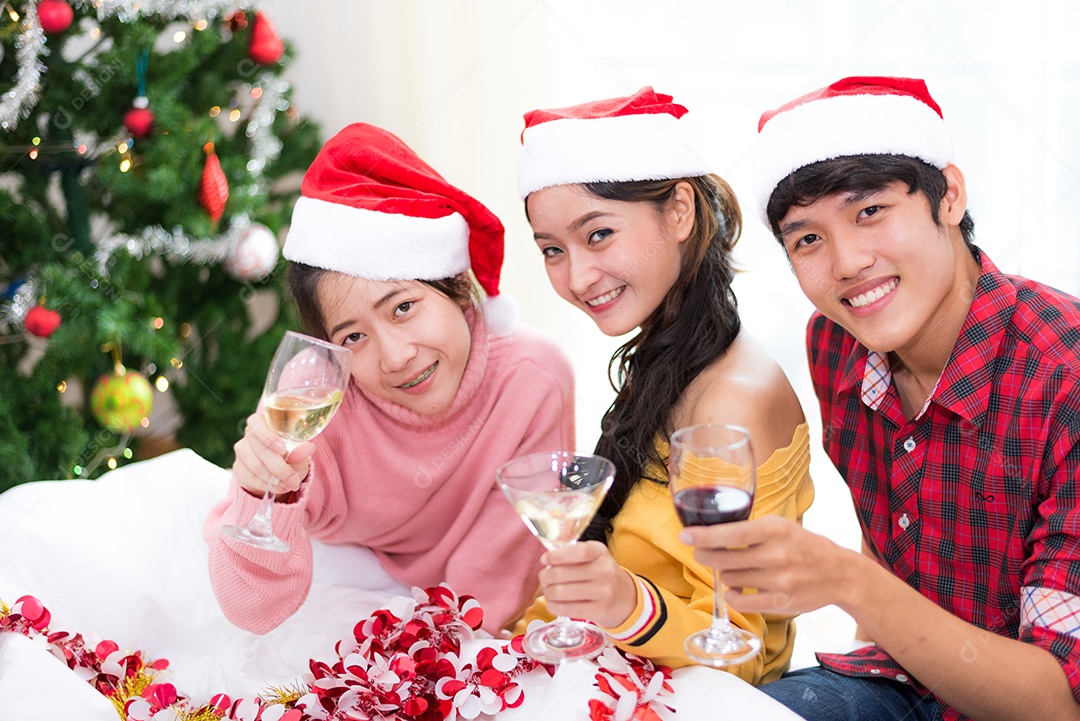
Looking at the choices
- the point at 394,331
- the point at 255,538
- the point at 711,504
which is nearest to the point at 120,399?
the point at 394,331

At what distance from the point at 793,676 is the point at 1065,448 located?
0.55 metres

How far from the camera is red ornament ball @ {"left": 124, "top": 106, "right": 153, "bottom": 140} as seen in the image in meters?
2.84

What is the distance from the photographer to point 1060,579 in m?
1.33

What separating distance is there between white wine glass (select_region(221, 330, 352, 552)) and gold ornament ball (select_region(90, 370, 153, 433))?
1.59m

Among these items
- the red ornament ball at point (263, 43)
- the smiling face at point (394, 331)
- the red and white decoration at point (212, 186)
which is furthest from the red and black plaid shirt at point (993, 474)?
the red ornament ball at point (263, 43)

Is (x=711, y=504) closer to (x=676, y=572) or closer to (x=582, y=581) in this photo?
(x=582, y=581)

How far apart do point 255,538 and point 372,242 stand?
1.74 feet

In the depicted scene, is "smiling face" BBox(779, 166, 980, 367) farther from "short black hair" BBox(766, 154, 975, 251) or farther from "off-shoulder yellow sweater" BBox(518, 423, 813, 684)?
"off-shoulder yellow sweater" BBox(518, 423, 813, 684)

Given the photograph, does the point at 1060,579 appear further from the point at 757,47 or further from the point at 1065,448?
the point at 757,47

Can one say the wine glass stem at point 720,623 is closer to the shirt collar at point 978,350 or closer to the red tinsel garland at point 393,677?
the red tinsel garland at point 393,677

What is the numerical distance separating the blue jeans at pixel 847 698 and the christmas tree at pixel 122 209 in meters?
2.07

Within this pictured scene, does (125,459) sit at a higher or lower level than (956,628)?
lower

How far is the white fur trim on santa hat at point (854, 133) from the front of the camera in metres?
1.45

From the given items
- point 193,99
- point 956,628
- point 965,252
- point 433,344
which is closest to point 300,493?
point 433,344
